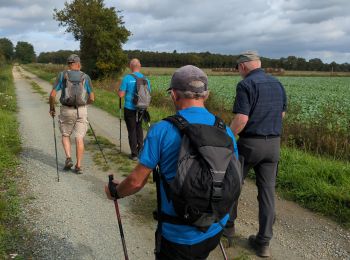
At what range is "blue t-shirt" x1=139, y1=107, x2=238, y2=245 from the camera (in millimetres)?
2320

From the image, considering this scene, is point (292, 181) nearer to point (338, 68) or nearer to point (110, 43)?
point (110, 43)

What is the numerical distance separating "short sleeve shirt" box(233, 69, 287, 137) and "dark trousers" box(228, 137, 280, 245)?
0.37 feet

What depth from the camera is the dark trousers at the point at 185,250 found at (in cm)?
244

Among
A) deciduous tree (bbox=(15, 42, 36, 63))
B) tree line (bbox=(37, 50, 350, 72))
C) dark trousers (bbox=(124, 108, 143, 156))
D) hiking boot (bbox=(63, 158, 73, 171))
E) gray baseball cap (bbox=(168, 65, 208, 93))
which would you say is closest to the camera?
gray baseball cap (bbox=(168, 65, 208, 93))

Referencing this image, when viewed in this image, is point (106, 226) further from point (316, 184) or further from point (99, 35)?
point (99, 35)

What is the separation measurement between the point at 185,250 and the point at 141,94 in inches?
220

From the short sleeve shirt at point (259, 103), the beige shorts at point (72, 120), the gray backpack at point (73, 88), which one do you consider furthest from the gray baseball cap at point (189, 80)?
the beige shorts at point (72, 120)

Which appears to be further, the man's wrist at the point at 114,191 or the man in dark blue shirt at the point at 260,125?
the man in dark blue shirt at the point at 260,125

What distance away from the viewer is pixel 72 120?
710 centimetres

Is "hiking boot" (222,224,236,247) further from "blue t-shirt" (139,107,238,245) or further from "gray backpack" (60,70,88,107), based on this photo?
"gray backpack" (60,70,88,107)

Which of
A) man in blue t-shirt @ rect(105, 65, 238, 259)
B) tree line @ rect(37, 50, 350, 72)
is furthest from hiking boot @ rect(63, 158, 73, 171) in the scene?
tree line @ rect(37, 50, 350, 72)

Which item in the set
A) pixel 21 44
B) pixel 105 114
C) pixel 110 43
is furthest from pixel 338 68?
pixel 21 44

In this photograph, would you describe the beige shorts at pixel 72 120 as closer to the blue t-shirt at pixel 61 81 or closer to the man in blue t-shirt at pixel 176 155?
the blue t-shirt at pixel 61 81

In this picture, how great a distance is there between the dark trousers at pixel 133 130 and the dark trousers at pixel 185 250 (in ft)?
18.4
